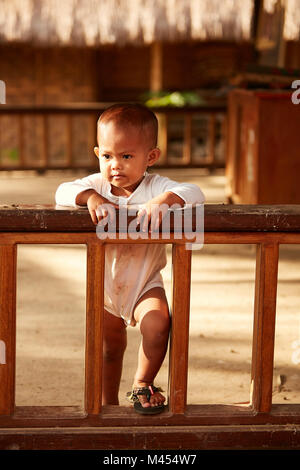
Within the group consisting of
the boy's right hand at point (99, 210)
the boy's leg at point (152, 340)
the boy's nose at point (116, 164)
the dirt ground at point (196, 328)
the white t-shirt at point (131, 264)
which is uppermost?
the boy's nose at point (116, 164)

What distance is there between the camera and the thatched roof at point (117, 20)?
11.4 metres

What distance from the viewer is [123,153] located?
2.50m

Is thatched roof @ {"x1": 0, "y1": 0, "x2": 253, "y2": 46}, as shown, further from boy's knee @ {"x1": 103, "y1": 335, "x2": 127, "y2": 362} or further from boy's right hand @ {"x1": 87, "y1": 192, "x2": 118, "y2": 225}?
boy's right hand @ {"x1": 87, "y1": 192, "x2": 118, "y2": 225}

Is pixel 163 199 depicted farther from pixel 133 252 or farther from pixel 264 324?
pixel 264 324

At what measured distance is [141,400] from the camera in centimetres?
238

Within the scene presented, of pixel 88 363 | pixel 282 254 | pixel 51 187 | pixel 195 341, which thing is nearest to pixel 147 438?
pixel 88 363

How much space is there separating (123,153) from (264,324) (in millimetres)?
686

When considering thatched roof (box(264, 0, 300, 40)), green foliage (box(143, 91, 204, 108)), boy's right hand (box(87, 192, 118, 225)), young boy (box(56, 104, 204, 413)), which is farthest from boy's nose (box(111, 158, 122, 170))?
green foliage (box(143, 91, 204, 108))

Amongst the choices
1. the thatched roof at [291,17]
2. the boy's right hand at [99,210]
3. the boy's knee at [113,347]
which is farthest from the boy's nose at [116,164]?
the thatched roof at [291,17]

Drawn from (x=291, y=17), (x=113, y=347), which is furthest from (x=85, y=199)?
(x=291, y=17)

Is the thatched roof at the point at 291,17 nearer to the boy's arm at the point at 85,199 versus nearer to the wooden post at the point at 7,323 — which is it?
the boy's arm at the point at 85,199

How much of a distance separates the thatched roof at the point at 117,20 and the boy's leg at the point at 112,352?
9298 millimetres

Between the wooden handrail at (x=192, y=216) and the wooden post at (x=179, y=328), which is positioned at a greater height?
the wooden handrail at (x=192, y=216)
